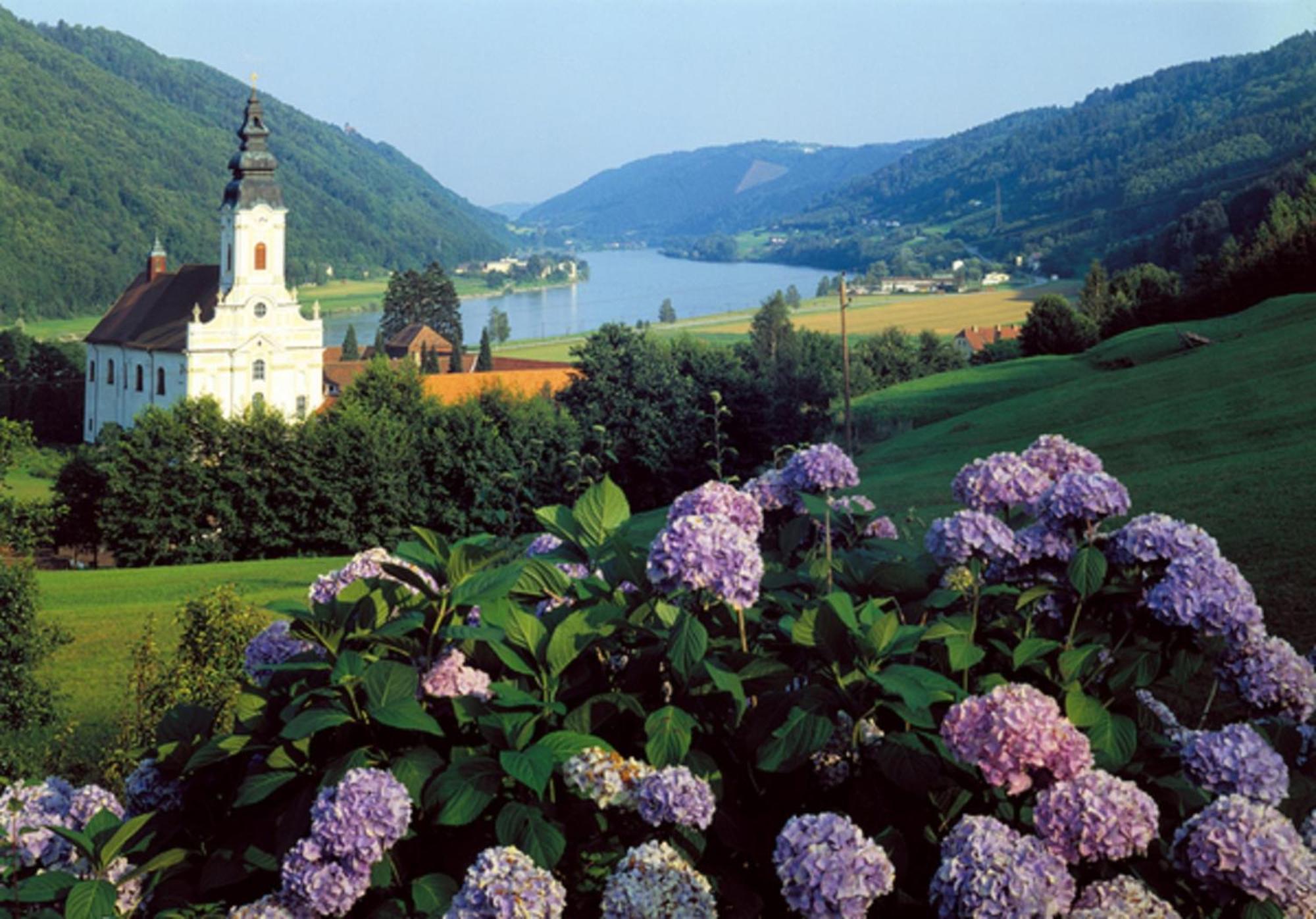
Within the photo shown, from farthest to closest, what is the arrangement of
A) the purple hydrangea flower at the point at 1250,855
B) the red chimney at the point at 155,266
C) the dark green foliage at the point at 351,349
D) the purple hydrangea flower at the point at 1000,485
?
1. the dark green foliage at the point at 351,349
2. the red chimney at the point at 155,266
3. the purple hydrangea flower at the point at 1000,485
4. the purple hydrangea flower at the point at 1250,855

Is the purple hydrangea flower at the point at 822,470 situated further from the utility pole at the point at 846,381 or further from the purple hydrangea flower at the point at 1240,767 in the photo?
the utility pole at the point at 846,381

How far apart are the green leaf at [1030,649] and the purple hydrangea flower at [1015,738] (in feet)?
0.78

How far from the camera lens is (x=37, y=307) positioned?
15912cm

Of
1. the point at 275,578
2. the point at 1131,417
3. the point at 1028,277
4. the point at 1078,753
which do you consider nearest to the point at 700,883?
the point at 1078,753

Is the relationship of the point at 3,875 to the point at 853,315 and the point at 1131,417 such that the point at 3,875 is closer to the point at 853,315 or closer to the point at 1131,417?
the point at 1131,417

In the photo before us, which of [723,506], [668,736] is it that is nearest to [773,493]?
[723,506]

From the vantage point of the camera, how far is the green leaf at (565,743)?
3.14 m

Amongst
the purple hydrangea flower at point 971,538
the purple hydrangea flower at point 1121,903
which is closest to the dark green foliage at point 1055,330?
the purple hydrangea flower at point 971,538

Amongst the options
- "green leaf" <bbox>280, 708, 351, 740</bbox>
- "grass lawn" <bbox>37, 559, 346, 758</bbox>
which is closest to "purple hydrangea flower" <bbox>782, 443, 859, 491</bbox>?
"green leaf" <bbox>280, 708, 351, 740</bbox>

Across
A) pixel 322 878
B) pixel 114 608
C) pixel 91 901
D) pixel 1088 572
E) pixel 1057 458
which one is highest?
pixel 1057 458

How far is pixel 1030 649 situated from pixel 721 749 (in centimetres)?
82

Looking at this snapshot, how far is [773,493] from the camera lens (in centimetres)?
446

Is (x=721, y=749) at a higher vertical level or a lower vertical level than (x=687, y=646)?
lower

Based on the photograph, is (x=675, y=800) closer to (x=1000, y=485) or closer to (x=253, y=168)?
(x=1000, y=485)
